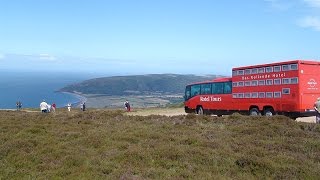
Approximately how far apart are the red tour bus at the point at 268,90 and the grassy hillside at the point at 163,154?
6.64m

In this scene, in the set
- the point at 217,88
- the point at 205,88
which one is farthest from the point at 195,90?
the point at 217,88

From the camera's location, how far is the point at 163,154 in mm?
12352

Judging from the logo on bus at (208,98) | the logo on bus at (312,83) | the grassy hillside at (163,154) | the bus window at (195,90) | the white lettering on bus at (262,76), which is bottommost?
the grassy hillside at (163,154)

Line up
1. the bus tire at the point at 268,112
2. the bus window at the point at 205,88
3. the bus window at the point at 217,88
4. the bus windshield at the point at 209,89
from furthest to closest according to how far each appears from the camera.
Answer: the bus window at the point at 205,88 < the bus window at the point at 217,88 < the bus windshield at the point at 209,89 < the bus tire at the point at 268,112

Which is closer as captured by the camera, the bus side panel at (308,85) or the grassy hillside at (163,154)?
the grassy hillside at (163,154)

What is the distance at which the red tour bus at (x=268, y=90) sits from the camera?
23938 millimetres

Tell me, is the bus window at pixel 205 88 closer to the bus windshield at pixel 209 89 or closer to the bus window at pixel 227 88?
the bus windshield at pixel 209 89

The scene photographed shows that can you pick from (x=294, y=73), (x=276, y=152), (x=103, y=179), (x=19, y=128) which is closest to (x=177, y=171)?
(x=103, y=179)

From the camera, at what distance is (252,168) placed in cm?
1132

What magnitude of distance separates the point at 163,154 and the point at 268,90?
15.4 meters

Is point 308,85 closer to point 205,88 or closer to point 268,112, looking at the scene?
point 268,112

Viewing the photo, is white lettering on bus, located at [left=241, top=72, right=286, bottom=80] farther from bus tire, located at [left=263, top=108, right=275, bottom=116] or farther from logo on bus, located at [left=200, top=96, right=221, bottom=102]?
logo on bus, located at [left=200, top=96, right=221, bottom=102]

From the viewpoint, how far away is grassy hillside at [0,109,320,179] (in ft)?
35.6

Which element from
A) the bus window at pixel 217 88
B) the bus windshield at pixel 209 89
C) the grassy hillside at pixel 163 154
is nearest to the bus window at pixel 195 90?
the bus windshield at pixel 209 89
